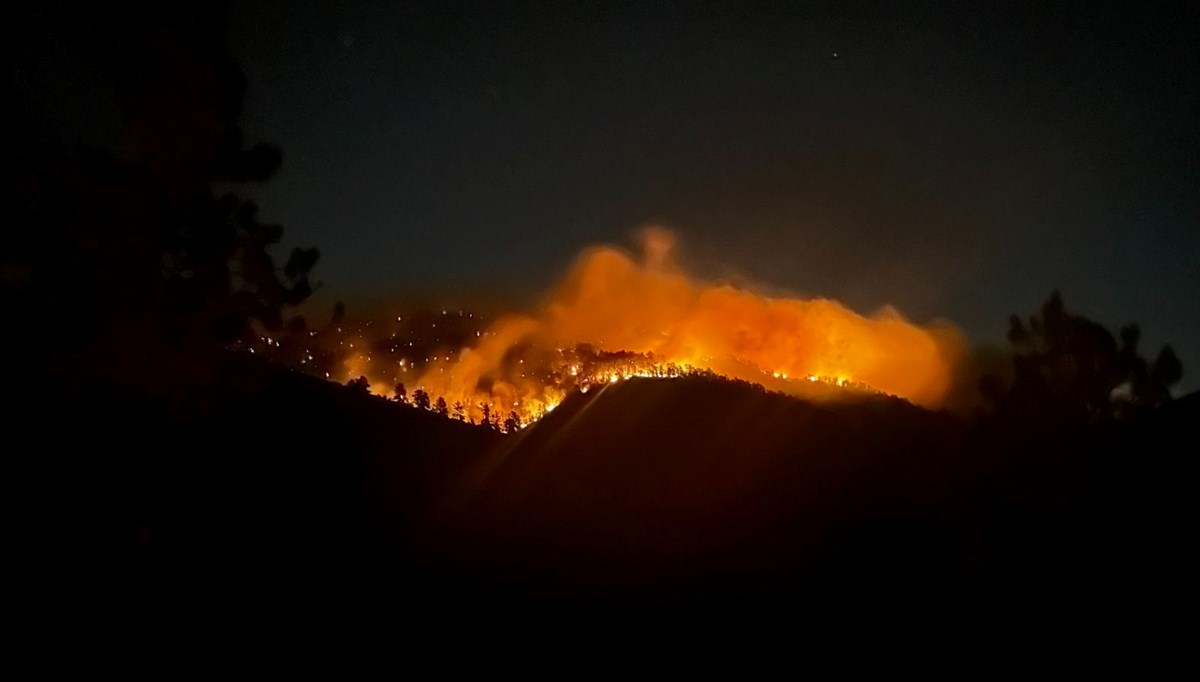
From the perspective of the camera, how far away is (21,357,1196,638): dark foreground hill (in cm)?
973

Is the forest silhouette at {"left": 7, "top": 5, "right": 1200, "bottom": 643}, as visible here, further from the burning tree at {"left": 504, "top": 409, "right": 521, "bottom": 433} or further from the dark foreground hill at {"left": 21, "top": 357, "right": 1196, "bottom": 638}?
the burning tree at {"left": 504, "top": 409, "right": 521, "bottom": 433}

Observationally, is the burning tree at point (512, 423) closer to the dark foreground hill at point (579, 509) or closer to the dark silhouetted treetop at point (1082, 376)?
the dark foreground hill at point (579, 509)

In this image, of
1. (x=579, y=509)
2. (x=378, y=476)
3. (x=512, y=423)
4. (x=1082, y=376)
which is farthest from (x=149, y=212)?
(x=1082, y=376)

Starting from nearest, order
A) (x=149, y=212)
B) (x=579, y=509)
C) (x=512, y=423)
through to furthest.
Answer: (x=149, y=212)
(x=579, y=509)
(x=512, y=423)

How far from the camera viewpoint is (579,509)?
1365 centimetres

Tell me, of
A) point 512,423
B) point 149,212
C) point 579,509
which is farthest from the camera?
point 512,423

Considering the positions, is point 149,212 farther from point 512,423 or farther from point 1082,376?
point 1082,376

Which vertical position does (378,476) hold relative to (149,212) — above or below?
below

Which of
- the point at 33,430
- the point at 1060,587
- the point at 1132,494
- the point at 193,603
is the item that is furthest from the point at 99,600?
the point at 1132,494

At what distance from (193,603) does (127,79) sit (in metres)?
7.40

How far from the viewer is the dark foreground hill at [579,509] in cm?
973

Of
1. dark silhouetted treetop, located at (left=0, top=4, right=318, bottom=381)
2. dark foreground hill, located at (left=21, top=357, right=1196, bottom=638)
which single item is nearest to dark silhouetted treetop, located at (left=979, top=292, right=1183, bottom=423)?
dark foreground hill, located at (left=21, top=357, right=1196, bottom=638)

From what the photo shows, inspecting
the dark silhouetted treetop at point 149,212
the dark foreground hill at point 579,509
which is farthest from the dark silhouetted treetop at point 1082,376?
the dark silhouetted treetop at point 149,212

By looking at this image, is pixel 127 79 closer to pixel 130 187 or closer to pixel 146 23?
pixel 146 23
